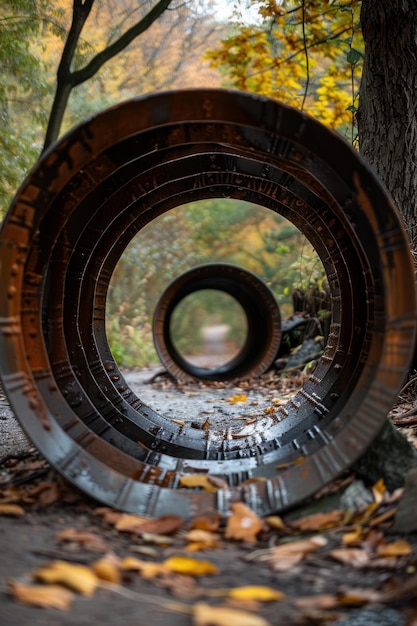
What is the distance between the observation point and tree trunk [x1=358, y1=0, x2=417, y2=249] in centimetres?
428

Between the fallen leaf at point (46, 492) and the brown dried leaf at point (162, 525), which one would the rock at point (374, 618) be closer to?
the brown dried leaf at point (162, 525)

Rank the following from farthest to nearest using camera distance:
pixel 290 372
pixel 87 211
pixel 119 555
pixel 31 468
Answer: pixel 290 372, pixel 87 211, pixel 31 468, pixel 119 555

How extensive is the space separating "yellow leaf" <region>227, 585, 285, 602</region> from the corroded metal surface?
69cm

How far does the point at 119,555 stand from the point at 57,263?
1.69 m

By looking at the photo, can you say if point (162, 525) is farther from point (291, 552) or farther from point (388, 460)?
point (388, 460)

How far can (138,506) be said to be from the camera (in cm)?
260

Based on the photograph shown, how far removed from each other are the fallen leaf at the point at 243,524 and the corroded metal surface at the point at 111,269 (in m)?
0.09

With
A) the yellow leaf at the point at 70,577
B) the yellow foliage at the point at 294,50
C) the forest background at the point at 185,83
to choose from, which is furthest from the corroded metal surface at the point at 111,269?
the yellow foliage at the point at 294,50

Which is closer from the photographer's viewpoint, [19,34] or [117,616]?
[117,616]

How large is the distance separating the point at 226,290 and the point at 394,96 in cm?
541

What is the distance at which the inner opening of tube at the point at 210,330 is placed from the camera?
21.1 meters

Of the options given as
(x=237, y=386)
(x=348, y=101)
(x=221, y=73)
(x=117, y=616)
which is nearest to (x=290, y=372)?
(x=237, y=386)

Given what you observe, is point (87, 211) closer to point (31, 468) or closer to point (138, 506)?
point (31, 468)

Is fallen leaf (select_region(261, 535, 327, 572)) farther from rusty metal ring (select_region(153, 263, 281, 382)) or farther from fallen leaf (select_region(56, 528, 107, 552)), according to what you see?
rusty metal ring (select_region(153, 263, 281, 382))
